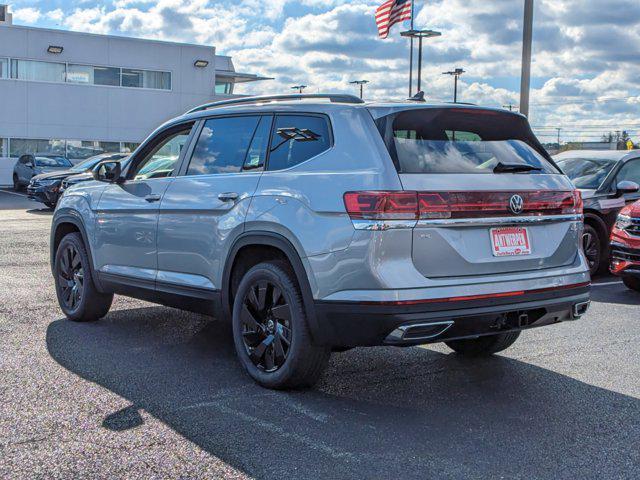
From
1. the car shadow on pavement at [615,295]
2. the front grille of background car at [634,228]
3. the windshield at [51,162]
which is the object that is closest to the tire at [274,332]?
the car shadow on pavement at [615,295]

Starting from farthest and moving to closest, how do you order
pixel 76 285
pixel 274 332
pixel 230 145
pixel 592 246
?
pixel 592 246, pixel 76 285, pixel 230 145, pixel 274 332

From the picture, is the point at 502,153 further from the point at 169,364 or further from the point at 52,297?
the point at 52,297

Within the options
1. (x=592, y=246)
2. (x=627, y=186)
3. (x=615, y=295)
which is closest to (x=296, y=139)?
(x=615, y=295)

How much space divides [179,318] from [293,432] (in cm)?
332

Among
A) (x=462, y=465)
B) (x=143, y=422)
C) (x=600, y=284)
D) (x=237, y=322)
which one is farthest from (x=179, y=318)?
(x=600, y=284)

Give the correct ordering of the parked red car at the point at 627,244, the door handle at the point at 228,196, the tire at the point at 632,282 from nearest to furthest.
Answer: the door handle at the point at 228,196, the parked red car at the point at 627,244, the tire at the point at 632,282

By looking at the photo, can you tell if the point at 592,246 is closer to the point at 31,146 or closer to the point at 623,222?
the point at 623,222

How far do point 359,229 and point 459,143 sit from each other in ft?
3.02

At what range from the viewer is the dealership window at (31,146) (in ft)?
116

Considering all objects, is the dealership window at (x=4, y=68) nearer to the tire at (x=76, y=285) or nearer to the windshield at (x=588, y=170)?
the windshield at (x=588, y=170)

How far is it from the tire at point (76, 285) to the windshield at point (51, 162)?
21.2 m

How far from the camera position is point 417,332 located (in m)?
4.46

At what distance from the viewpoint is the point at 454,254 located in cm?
456

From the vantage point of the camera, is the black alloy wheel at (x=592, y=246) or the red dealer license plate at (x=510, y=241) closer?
the red dealer license plate at (x=510, y=241)
